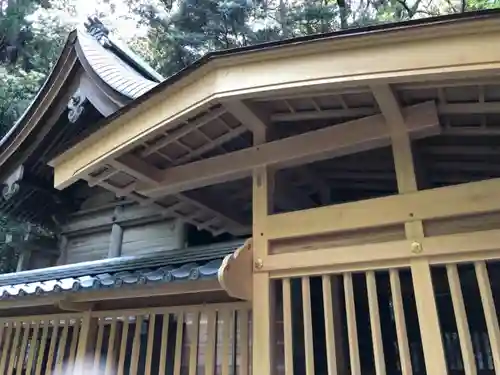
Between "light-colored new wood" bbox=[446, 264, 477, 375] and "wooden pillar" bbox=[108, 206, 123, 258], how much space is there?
440cm

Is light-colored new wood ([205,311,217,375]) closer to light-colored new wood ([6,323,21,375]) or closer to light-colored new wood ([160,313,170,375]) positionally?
light-colored new wood ([160,313,170,375])

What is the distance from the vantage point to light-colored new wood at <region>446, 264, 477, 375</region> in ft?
7.41

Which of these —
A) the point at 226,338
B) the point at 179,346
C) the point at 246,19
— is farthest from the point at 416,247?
the point at 246,19

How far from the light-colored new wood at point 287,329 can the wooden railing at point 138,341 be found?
0.46 metres

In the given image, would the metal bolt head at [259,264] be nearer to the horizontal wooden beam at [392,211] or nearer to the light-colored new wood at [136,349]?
the horizontal wooden beam at [392,211]

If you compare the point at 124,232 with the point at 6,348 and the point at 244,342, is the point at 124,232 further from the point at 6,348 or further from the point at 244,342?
the point at 244,342

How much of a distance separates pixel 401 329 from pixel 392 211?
2.20 ft

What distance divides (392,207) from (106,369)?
280cm

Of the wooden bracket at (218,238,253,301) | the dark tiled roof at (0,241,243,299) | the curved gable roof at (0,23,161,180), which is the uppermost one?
the curved gable roof at (0,23,161,180)

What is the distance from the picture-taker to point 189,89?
2896 mm

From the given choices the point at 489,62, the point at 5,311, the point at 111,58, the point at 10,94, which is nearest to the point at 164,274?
the point at 489,62

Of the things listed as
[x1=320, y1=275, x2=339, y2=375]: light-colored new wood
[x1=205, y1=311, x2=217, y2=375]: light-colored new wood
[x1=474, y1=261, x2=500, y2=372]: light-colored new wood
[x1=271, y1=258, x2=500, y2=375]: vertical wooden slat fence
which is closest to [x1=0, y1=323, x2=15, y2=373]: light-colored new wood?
[x1=205, y1=311, x2=217, y2=375]: light-colored new wood

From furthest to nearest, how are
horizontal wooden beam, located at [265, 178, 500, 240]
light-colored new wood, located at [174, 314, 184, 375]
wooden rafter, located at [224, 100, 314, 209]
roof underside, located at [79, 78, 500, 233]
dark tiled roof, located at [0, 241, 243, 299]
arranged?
light-colored new wood, located at [174, 314, 184, 375] → dark tiled roof, located at [0, 241, 243, 299] → wooden rafter, located at [224, 100, 314, 209] → roof underside, located at [79, 78, 500, 233] → horizontal wooden beam, located at [265, 178, 500, 240]

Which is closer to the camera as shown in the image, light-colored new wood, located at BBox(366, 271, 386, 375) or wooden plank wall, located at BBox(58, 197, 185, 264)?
light-colored new wood, located at BBox(366, 271, 386, 375)
